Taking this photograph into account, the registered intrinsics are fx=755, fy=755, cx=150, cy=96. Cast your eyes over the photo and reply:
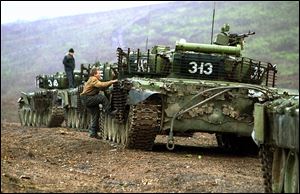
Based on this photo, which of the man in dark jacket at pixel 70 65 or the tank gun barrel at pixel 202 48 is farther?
the man in dark jacket at pixel 70 65

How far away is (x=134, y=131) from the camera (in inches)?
552

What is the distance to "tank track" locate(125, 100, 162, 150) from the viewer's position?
1385 cm

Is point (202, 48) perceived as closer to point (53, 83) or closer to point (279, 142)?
point (279, 142)

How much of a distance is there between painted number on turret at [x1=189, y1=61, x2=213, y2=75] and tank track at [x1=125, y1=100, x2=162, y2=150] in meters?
1.71

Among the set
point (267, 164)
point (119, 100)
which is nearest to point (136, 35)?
point (119, 100)

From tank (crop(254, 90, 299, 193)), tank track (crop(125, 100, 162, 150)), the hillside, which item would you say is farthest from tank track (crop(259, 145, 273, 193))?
the hillside

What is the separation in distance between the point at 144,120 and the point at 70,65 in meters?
10.8

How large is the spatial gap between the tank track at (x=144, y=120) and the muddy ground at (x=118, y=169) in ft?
Result: 1.14

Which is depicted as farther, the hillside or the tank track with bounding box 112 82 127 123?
the hillside

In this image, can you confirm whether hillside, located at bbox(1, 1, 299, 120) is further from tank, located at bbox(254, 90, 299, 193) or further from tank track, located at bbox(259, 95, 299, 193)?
tank, located at bbox(254, 90, 299, 193)

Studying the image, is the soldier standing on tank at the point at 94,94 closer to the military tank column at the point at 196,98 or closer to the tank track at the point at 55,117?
the military tank column at the point at 196,98

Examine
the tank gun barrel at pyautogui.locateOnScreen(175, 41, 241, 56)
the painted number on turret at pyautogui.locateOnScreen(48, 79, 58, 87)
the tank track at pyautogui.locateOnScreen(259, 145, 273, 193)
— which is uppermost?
the tank gun barrel at pyautogui.locateOnScreen(175, 41, 241, 56)

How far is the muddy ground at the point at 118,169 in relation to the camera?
9289 mm

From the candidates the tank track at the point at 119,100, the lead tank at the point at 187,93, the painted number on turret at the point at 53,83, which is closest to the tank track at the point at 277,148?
the lead tank at the point at 187,93
